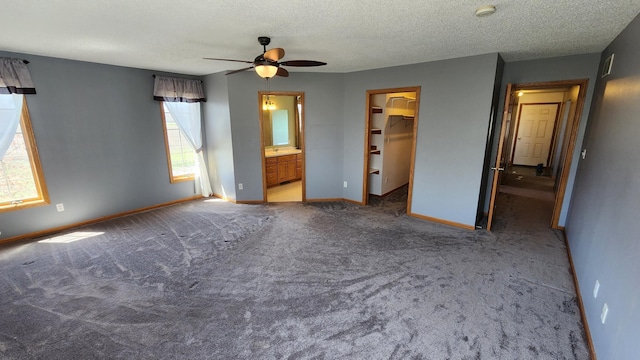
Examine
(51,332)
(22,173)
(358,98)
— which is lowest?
(51,332)

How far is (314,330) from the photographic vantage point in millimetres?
1984

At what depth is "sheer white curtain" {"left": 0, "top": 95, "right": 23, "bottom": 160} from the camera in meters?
3.24

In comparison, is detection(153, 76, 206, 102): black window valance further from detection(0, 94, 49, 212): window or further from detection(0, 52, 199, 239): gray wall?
detection(0, 94, 49, 212): window

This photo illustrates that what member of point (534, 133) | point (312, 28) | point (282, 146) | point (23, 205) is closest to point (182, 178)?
point (23, 205)

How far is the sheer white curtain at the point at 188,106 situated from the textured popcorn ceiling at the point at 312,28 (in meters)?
0.93

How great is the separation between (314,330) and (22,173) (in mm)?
4326

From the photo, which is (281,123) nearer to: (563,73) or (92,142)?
(92,142)

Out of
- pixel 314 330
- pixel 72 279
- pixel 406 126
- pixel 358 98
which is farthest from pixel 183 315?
pixel 406 126

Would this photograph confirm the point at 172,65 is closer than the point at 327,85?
Yes

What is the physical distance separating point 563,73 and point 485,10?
2.47 meters

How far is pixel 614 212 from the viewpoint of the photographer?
1.89m

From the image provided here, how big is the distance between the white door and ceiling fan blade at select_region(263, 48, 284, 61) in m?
8.89

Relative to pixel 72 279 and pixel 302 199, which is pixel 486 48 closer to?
pixel 302 199

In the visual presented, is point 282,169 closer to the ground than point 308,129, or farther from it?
closer to the ground
